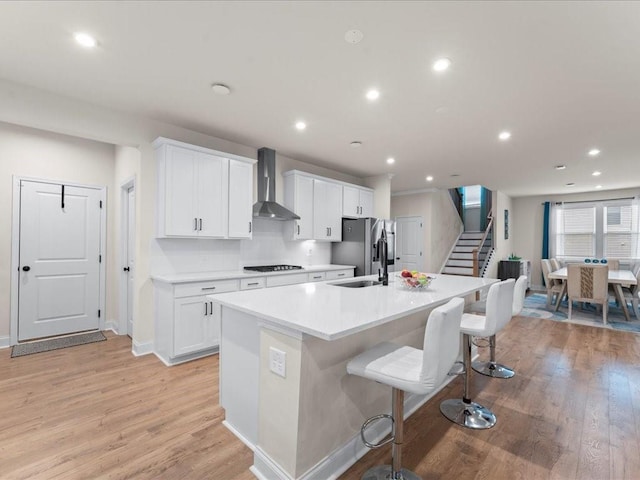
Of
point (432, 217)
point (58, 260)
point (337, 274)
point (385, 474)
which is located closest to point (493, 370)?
point (385, 474)

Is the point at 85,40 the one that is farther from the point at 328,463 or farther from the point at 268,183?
the point at 328,463

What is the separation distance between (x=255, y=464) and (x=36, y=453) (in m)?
1.37

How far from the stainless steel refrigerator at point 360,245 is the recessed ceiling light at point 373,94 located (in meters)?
2.61

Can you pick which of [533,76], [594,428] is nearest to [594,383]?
[594,428]

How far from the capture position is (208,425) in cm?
218

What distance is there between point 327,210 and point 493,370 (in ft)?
10.5

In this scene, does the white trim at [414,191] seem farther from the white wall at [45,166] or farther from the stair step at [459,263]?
the white wall at [45,166]

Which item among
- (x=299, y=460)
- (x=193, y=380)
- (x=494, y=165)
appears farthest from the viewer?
(x=494, y=165)

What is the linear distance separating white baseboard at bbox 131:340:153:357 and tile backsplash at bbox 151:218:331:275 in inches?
31.8

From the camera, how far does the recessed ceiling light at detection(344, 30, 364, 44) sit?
1.96 m

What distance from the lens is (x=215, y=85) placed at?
266 cm

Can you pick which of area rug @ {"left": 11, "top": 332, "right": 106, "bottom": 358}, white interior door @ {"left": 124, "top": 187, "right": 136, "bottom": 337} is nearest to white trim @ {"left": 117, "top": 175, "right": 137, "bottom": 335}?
white interior door @ {"left": 124, "top": 187, "right": 136, "bottom": 337}

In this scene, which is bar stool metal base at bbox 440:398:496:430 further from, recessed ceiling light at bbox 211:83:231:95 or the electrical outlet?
recessed ceiling light at bbox 211:83:231:95

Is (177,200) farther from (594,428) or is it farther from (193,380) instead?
(594,428)
